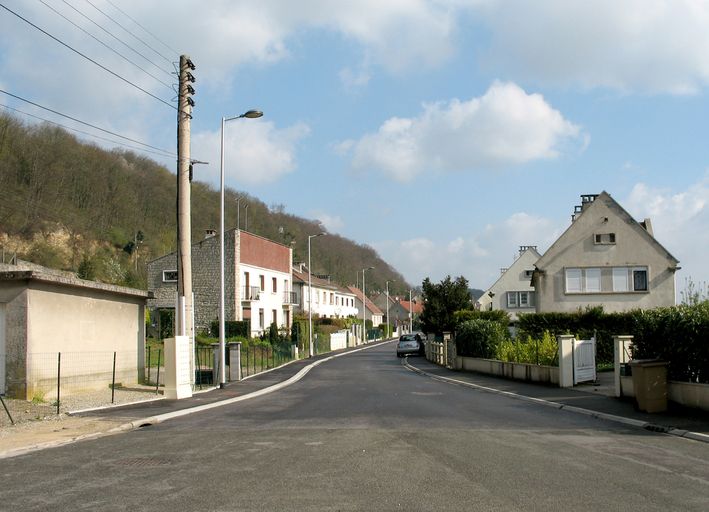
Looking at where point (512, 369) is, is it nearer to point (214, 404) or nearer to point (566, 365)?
point (566, 365)

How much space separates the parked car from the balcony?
43.7ft

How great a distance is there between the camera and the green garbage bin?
14117 millimetres

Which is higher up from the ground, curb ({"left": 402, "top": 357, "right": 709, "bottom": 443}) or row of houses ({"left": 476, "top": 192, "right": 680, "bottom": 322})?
row of houses ({"left": 476, "top": 192, "right": 680, "bottom": 322})

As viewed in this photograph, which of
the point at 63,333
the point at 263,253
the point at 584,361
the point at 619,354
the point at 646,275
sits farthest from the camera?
the point at 263,253

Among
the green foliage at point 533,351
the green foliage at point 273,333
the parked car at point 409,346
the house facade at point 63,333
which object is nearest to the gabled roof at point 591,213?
the green foliage at point 533,351

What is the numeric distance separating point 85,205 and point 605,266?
47461 millimetres

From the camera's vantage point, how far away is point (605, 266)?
133 feet

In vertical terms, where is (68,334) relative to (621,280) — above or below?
below

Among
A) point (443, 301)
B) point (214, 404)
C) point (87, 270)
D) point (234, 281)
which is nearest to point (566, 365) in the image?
point (214, 404)

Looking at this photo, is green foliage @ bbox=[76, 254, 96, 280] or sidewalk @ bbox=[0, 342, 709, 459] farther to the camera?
green foliage @ bbox=[76, 254, 96, 280]

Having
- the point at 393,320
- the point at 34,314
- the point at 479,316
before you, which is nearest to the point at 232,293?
the point at 479,316

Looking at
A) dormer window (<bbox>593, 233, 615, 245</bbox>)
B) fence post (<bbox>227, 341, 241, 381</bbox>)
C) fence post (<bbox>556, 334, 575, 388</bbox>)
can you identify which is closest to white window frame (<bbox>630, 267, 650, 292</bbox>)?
dormer window (<bbox>593, 233, 615, 245</bbox>)

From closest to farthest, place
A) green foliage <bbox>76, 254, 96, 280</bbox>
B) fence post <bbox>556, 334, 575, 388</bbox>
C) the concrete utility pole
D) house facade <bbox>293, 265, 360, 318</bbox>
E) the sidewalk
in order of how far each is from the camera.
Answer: the sidewalk < the concrete utility pole < fence post <bbox>556, 334, 575, 388</bbox> < green foliage <bbox>76, 254, 96, 280</bbox> < house facade <bbox>293, 265, 360, 318</bbox>

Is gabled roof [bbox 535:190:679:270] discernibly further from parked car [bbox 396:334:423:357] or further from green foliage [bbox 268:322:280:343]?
green foliage [bbox 268:322:280:343]
